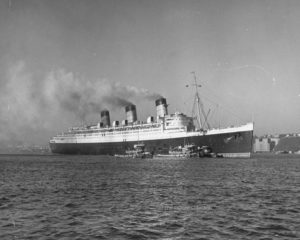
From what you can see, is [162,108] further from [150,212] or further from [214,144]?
[150,212]

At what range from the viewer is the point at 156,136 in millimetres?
86688

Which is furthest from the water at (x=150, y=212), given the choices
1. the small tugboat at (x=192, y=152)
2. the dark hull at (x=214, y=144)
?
the dark hull at (x=214, y=144)

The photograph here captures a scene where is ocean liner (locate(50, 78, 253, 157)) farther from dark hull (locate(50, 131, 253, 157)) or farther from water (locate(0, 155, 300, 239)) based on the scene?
water (locate(0, 155, 300, 239))

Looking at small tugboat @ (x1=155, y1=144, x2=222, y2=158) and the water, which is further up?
small tugboat @ (x1=155, y1=144, x2=222, y2=158)

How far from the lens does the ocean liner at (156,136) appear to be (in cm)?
7281

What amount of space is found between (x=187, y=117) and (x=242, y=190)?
5933cm

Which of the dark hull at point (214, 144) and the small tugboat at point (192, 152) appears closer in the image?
the small tugboat at point (192, 152)

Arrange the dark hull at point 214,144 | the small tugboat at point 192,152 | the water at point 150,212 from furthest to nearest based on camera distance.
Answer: the dark hull at point 214,144, the small tugboat at point 192,152, the water at point 150,212

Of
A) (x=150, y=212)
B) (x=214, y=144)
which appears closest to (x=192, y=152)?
(x=214, y=144)

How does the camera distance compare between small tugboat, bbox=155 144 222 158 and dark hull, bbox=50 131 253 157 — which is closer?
small tugboat, bbox=155 144 222 158

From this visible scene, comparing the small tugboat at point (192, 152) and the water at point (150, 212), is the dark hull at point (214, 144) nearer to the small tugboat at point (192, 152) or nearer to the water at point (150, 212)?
the small tugboat at point (192, 152)

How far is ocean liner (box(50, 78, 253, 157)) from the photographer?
239 ft

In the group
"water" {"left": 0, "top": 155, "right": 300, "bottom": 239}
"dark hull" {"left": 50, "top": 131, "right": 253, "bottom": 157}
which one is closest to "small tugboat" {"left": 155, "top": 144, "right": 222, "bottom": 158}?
"dark hull" {"left": 50, "top": 131, "right": 253, "bottom": 157}

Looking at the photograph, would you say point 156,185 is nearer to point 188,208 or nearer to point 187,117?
point 188,208
